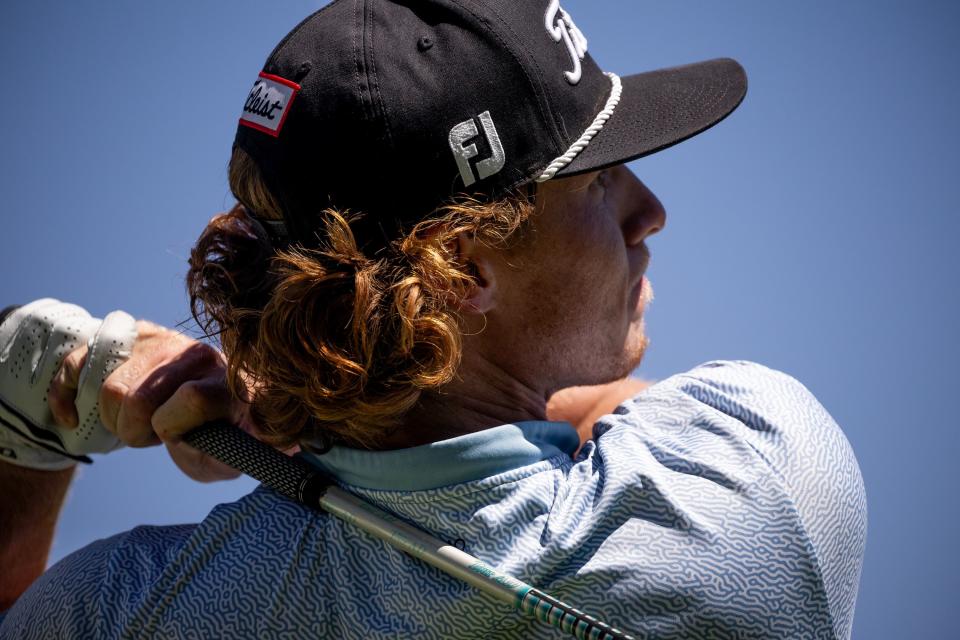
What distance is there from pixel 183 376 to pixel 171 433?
9 cm

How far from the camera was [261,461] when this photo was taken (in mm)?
1008

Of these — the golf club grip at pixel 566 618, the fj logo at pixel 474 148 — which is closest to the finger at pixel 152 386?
the fj logo at pixel 474 148

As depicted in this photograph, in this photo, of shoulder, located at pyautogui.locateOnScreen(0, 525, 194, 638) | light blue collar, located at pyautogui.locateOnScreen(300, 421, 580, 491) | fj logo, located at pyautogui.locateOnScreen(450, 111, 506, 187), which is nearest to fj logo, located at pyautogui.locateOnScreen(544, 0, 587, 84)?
fj logo, located at pyautogui.locateOnScreen(450, 111, 506, 187)

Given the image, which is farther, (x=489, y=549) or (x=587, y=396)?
(x=587, y=396)

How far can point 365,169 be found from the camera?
938mm

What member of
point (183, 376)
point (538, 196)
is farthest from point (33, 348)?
point (538, 196)

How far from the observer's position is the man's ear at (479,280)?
3.32 feet

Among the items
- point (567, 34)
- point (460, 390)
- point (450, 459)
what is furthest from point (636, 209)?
point (450, 459)

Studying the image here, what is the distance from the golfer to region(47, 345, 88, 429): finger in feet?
0.61

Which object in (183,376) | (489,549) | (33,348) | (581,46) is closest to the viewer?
(489,549)

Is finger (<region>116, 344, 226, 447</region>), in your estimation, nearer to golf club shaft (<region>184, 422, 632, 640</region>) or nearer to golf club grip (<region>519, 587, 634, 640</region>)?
golf club shaft (<region>184, 422, 632, 640</region>)

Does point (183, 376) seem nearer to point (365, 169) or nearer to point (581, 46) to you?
point (365, 169)

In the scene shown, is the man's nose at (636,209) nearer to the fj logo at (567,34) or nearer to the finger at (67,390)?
the fj logo at (567,34)

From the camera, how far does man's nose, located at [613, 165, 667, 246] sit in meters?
1.17
